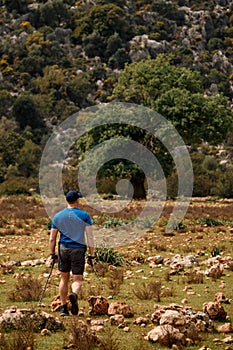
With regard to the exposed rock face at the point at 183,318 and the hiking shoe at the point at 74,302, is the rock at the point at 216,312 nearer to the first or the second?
the exposed rock face at the point at 183,318

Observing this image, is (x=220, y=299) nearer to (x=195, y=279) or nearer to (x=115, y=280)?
(x=195, y=279)

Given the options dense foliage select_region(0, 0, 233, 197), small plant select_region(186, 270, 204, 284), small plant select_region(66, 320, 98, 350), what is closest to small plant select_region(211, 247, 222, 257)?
small plant select_region(186, 270, 204, 284)

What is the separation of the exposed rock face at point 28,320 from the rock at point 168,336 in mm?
1319

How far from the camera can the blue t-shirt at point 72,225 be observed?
8172 mm

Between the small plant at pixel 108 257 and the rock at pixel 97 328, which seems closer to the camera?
the rock at pixel 97 328

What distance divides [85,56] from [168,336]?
106355mm

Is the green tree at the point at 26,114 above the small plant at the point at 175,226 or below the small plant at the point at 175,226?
below

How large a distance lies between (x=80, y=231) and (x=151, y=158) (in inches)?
879

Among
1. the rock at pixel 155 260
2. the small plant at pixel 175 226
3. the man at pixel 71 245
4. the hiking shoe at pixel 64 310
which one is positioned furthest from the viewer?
the small plant at pixel 175 226

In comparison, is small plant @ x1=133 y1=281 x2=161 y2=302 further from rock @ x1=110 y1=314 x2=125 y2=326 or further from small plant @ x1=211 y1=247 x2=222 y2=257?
small plant @ x1=211 y1=247 x2=222 y2=257

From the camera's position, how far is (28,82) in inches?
3878

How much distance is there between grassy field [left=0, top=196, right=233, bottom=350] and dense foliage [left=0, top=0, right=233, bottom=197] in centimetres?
2681

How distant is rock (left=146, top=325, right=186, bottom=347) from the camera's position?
251 inches

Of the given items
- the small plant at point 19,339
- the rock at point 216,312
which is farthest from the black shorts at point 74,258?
the rock at point 216,312
